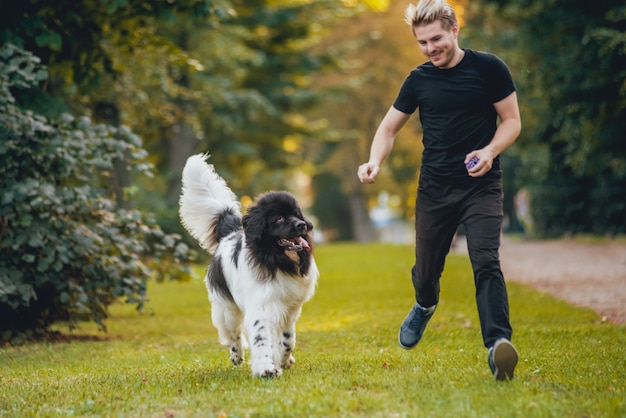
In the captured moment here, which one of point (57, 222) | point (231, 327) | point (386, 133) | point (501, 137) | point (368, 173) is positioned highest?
point (501, 137)

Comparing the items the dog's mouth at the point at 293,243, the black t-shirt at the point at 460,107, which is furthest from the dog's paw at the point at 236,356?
the black t-shirt at the point at 460,107

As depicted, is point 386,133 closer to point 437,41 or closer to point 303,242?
point 437,41

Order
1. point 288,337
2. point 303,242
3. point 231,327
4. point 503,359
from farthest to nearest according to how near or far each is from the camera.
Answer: point 231,327 < point 288,337 < point 303,242 < point 503,359

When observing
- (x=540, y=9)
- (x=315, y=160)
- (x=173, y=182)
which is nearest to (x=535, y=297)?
(x=540, y=9)

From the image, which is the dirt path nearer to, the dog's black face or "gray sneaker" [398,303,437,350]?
"gray sneaker" [398,303,437,350]

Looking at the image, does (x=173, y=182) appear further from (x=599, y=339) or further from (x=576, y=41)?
(x=599, y=339)

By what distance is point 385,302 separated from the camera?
1375 cm

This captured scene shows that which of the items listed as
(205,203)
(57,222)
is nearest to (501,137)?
(205,203)

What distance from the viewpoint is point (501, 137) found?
5977mm

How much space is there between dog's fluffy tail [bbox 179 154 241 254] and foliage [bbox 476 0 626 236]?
33.6ft

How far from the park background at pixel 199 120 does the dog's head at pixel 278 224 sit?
2702 millimetres

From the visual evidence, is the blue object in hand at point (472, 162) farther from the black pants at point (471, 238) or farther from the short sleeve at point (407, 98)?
the short sleeve at point (407, 98)

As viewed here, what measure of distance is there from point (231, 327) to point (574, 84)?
14648 mm

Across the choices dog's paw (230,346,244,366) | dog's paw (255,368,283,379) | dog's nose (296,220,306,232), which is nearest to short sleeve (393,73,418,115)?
dog's nose (296,220,306,232)
